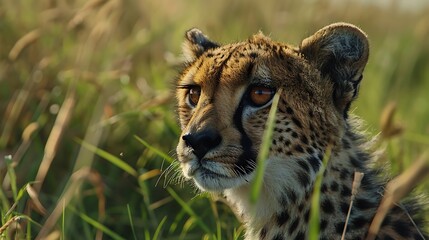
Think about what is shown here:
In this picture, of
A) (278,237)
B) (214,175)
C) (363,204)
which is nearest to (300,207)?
(278,237)

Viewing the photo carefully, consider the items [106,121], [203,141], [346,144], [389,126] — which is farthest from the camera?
[106,121]

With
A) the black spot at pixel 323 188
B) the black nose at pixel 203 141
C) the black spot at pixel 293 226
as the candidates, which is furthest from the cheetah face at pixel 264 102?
the black spot at pixel 293 226

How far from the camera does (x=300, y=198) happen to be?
3824 millimetres

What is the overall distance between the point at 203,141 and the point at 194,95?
470 millimetres

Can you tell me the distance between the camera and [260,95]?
12.6ft

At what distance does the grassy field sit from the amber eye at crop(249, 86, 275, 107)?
541 millimetres

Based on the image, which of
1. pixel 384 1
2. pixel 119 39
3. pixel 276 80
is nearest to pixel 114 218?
pixel 276 80

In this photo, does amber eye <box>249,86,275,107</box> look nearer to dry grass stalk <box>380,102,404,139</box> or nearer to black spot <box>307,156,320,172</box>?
black spot <box>307,156,320,172</box>

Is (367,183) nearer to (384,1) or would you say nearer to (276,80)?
(276,80)

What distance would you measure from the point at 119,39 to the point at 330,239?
16.6 feet

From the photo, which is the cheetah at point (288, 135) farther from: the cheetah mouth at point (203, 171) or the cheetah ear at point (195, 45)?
the cheetah ear at point (195, 45)

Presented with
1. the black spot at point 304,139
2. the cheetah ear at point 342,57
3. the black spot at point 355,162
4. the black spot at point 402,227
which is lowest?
the black spot at point 402,227

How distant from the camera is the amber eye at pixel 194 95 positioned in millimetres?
4021

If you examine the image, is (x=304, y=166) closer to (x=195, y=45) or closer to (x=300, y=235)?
(x=300, y=235)
